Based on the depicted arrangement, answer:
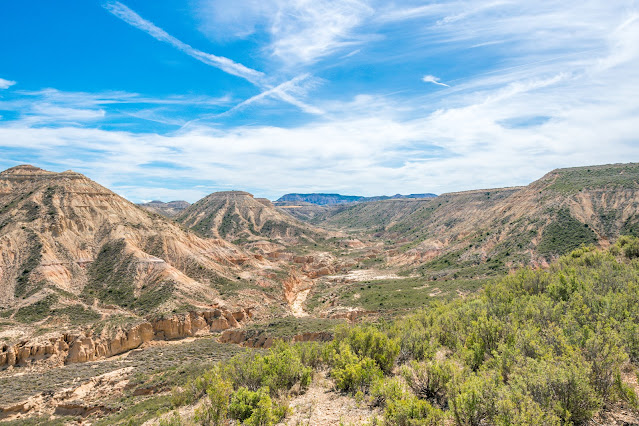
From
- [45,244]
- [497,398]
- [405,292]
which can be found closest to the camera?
[497,398]

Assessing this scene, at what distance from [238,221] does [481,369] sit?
419ft

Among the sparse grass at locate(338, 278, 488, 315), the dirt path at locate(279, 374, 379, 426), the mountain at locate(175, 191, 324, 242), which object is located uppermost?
the mountain at locate(175, 191, 324, 242)

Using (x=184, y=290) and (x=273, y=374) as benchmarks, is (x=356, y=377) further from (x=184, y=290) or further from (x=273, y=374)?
(x=184, y=290)

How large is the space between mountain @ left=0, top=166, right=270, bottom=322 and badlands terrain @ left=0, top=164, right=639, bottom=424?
25 centimetres

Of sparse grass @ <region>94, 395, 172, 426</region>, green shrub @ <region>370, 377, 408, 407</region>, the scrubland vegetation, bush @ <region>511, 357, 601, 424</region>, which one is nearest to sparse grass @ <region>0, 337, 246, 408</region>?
sparse grass @ <region>94, 395, 172, 426</region>

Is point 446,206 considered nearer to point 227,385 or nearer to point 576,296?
point 576,296

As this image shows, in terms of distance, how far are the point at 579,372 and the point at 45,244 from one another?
63.9m

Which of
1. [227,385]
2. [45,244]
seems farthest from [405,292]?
[45,244]

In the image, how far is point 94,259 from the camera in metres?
51.5

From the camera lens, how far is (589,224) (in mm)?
63375

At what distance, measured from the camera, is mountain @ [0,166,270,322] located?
42.1m

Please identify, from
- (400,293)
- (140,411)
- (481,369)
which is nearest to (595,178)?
(400,293)

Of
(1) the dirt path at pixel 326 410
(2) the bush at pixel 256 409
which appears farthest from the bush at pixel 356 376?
(2) the bush at pixel 256 409

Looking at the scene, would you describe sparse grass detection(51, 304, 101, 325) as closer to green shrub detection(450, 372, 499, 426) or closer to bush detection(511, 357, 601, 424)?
green shrub detection(450, 372, 499, 426)
